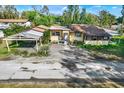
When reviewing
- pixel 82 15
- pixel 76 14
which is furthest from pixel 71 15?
pixel 82 15

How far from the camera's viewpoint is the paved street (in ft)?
47.8

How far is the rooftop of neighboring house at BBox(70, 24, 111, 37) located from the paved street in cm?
689

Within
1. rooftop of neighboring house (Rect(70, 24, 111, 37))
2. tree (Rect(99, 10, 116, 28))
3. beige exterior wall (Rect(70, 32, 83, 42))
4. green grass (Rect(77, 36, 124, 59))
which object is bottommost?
green grass (Rect(77, 36, 124, 59))

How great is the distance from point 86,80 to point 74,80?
80cm

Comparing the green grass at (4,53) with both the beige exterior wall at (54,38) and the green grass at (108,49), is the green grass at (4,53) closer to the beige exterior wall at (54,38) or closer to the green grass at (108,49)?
the beige exterior wall at (54,38)

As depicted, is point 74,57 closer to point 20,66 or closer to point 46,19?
point 20,66

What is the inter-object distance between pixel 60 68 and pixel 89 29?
1262cm

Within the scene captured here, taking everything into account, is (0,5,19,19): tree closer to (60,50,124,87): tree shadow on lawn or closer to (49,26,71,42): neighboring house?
(49,26,71,42): neighboring house

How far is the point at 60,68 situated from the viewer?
1642 centimetres

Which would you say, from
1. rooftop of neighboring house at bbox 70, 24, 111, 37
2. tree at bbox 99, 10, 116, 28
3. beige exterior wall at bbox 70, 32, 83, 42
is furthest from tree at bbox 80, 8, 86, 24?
beige exterior wall at bbox 70, 32, 83, 42

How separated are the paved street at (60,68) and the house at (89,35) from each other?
262 inches

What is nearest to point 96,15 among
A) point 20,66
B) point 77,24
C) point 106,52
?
point 77,24

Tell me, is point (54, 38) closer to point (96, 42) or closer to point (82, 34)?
point (82, 34)

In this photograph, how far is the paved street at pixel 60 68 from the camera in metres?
14.6
